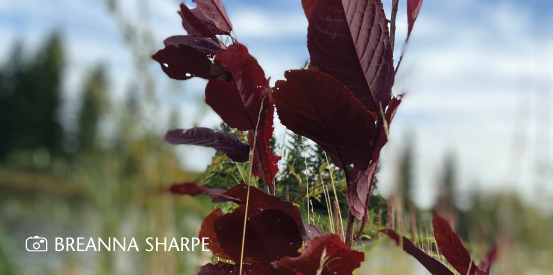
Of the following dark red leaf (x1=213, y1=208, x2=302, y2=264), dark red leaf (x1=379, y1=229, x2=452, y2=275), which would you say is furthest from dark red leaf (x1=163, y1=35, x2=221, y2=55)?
dark red leaf (x1=379, y1=229, x2=452, y2=275)

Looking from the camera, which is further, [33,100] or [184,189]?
[33,100]

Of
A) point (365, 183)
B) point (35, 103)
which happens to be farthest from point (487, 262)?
point (35, 103)

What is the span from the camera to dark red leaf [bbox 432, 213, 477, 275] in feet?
2.01

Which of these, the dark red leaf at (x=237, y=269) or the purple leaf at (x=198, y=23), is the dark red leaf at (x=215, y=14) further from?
the dark red leaf at (x=237, y=269)

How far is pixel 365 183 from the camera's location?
54 cm

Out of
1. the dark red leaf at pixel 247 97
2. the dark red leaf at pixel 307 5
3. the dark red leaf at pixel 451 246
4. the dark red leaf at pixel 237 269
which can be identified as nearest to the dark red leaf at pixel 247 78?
the dark red leaf at pixel 247 97

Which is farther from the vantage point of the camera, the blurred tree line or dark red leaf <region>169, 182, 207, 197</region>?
the blurred tree line

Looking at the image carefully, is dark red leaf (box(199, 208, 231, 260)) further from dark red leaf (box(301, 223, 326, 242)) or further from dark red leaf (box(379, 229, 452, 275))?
dark red leaf (box(379, 229, 452, 275))

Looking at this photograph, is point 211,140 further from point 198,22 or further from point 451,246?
point 451,246

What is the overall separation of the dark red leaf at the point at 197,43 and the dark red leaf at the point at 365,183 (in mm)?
274

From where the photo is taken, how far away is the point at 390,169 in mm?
528

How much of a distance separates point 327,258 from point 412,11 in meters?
0.34

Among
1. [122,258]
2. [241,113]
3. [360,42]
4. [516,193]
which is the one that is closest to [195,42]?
[241,113]

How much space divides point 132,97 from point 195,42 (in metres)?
0.21
